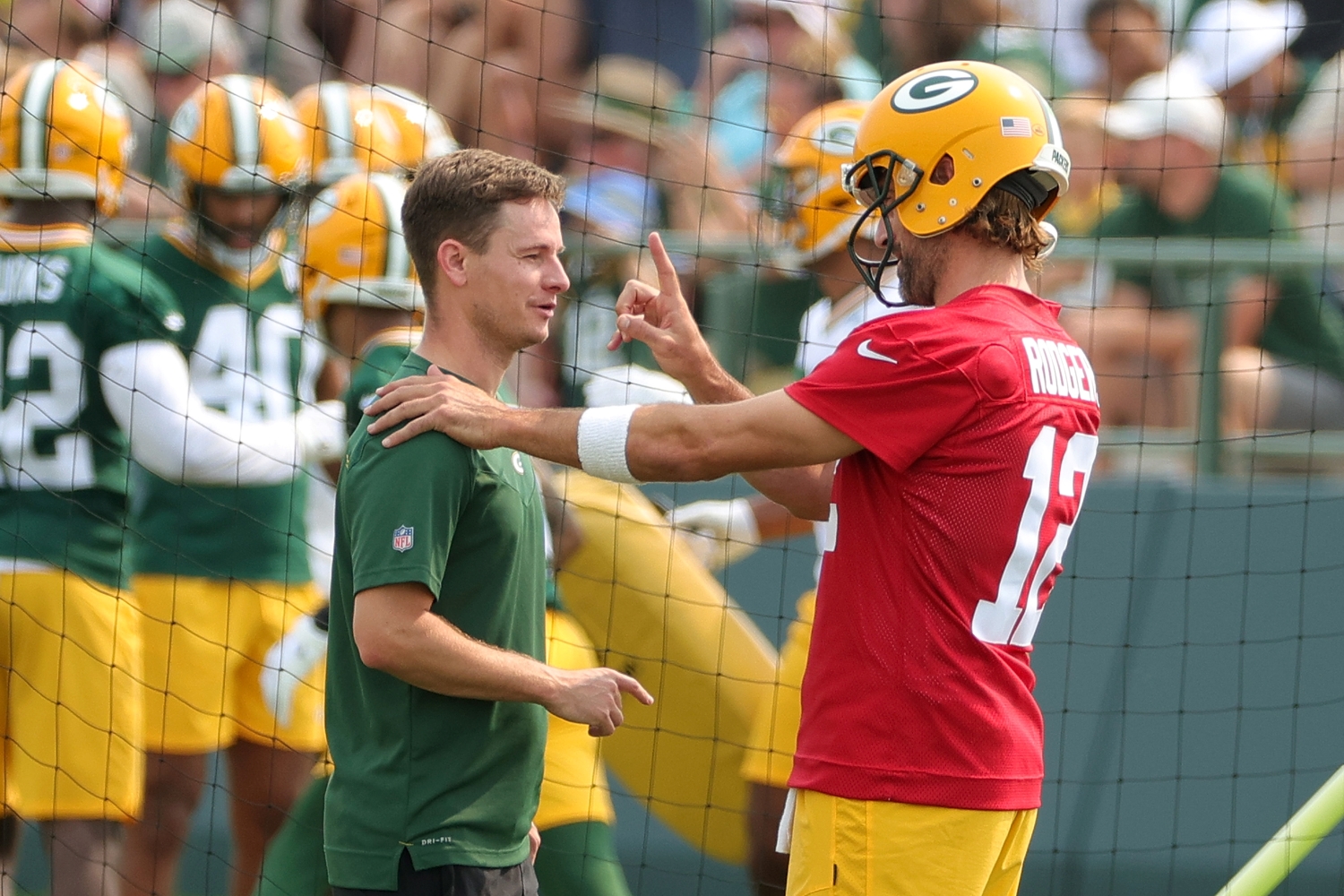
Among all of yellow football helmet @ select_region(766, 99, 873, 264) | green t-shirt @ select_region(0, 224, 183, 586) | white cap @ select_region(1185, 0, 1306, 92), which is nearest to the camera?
yellow football helmet @ select_region(766, 99, 873, 264)

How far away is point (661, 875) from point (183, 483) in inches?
77.8

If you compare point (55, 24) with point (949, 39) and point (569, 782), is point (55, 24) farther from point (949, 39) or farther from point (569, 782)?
point (569, 782)

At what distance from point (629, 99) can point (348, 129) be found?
147 cm

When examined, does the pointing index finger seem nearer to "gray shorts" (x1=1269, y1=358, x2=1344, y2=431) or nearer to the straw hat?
"gray shorts" (x1=1269, y1=358, x2=1344, y2=431)

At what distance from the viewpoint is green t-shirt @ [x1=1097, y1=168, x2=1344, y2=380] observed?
5.44m

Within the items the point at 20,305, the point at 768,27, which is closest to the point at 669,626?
the point at 20,305

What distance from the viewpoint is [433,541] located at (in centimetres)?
258

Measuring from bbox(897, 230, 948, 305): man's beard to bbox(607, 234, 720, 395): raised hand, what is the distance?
0.42 meters

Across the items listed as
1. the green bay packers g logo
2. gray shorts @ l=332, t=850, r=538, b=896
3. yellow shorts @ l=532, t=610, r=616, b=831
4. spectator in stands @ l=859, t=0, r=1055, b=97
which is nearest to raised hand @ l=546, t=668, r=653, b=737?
gray shorts @ l=332, t=850, r=538, b=896

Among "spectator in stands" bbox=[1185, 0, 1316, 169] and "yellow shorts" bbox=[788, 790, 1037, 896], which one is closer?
"yellow shorts" bbox=[788, 790, 1037, 896]

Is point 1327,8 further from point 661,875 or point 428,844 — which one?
point 428,844

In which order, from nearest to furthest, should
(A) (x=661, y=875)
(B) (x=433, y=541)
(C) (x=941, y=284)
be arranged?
(B) (x=433, y=541)
(C) (x=941, y=284)
(A) (x=661, y=875)

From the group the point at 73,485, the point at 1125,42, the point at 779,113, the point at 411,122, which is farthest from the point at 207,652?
the point at 1125,42

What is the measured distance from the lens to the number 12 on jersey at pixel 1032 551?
2615mm
